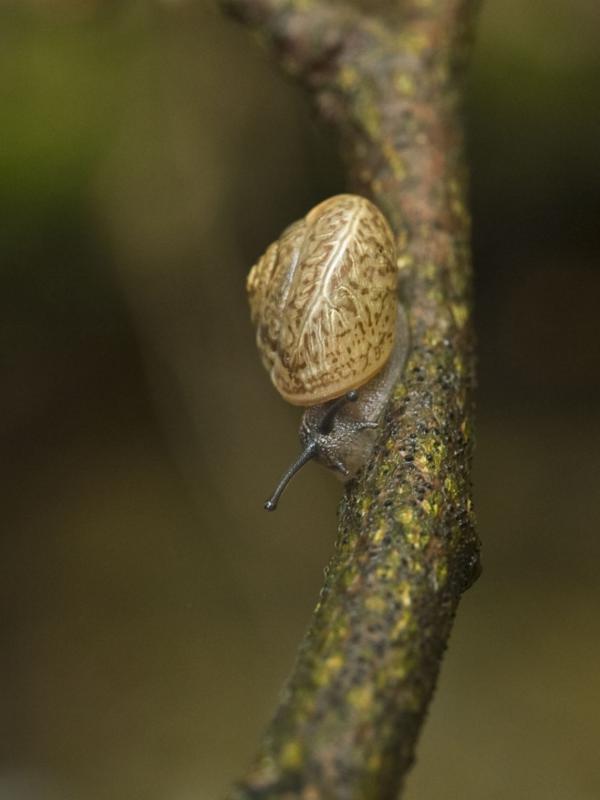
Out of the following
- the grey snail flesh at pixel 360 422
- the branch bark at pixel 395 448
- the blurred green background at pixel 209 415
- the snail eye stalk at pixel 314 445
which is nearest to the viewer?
the branch bark at pixel 395 448

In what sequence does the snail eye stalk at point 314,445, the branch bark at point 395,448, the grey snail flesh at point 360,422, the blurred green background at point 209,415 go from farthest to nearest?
the blurred green background at point 209,415 < the snail eye stalk at point 314,445 < the grey snail flesh at point 360,422 < the branch bark at point 395,448

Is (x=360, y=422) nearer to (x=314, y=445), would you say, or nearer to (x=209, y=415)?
(x=314, y=445)

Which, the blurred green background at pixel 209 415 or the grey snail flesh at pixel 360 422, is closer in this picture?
the grey snail flesh at pixel 360 422

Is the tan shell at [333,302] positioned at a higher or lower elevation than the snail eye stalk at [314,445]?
higher

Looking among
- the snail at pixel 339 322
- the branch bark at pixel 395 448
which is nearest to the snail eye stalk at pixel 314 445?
the snail at pixel 339 322

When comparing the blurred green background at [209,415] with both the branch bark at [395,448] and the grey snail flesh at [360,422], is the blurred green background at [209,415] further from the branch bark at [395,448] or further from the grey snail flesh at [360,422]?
the grey snail flesh at [360,422]

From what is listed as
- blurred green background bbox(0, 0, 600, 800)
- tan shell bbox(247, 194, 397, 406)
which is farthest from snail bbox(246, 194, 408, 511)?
blurred green background bbox(0, 0, 600, 800)
